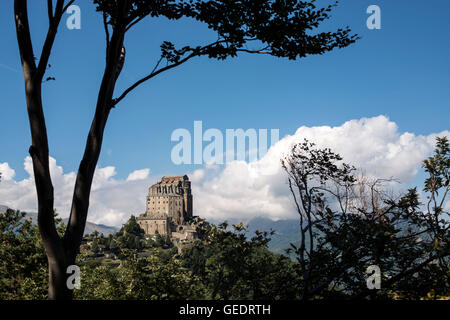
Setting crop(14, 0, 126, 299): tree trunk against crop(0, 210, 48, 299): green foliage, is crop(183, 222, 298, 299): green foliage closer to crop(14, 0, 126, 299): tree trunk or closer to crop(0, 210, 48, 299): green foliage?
crop(14, 0, 126, 299): tree trunk

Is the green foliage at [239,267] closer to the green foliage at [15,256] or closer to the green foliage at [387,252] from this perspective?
the green foliage at [387,252]

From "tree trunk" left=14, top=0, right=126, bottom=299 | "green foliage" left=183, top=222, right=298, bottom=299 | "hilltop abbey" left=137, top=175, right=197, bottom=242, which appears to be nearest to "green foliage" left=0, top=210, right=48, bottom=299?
"green foliage" left=183, top=222, right=298, bottom=299

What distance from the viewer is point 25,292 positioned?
1554cm

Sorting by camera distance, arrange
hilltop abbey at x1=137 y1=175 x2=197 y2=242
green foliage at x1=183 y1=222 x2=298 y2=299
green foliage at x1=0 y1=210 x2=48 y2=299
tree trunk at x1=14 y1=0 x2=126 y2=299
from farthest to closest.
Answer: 1. hilltop abbey at x1=137 y1=175 x2=197 y2=242
2. green foliage at x1=0 y1=210 x2=48 y2=299
3. green foliage at x1=183 y1=222 x2=298 y2=299
4. tree trunk at x1=14 y1=0 x2=126 y2=299

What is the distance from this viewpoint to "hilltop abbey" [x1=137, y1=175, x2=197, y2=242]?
483 ft

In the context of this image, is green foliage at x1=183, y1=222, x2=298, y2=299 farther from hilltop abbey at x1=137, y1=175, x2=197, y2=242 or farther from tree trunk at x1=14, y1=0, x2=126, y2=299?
hilltop abbey at x1=137, y1=175, x2=197, y2=242

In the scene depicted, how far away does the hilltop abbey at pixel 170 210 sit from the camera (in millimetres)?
147250

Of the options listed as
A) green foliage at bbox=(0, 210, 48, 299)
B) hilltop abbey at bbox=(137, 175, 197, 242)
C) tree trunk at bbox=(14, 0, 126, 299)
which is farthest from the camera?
hilltop abbey at bbox=(137, 175, 197, 242)

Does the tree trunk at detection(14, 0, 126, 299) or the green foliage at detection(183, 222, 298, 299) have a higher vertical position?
the tree trunk at detection(14, 0, 126, 299)

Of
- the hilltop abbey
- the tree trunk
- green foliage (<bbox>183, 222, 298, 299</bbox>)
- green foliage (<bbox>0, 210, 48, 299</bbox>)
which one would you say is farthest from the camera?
the hilltop abbey

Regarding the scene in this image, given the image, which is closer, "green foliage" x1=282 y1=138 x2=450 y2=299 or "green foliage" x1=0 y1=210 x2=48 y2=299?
"green foliage" x1=282 y1=138 x2=450 y2=299

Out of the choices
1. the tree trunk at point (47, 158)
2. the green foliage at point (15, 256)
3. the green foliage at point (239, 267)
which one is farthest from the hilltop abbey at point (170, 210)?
the tree trunk at point (47, 158)

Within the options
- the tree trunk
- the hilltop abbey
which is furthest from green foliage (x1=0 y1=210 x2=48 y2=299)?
the hilltop abbey

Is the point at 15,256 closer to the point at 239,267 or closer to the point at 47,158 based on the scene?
the point at 47,158
